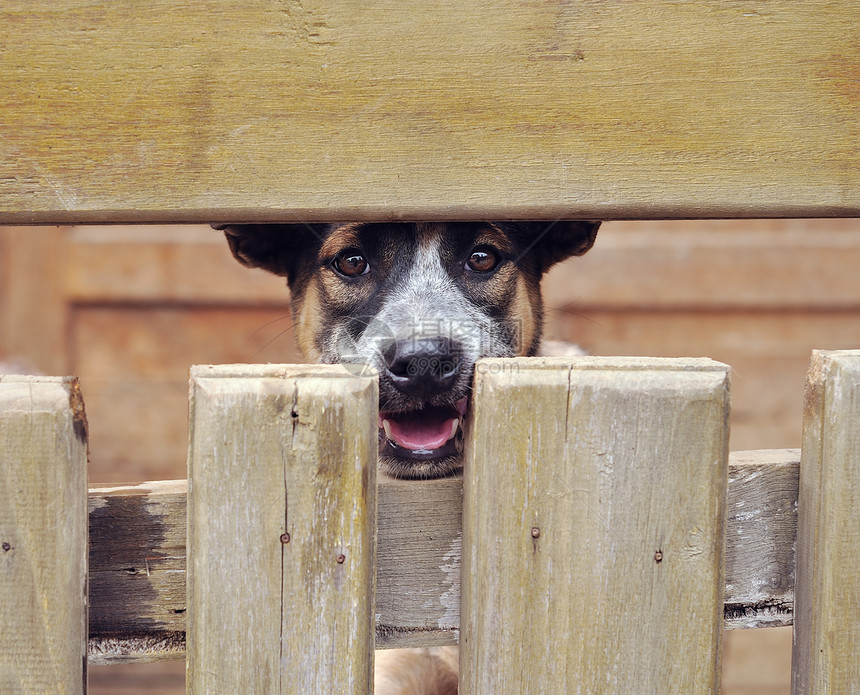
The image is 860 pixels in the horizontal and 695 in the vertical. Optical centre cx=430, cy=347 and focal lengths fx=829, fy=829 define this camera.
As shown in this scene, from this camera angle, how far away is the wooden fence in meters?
1.06

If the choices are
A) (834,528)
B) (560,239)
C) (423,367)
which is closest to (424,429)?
(423,367)

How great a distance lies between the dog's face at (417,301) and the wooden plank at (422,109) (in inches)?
38.7

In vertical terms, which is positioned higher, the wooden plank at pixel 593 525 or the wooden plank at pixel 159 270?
the wooden plank at pixel 159 270

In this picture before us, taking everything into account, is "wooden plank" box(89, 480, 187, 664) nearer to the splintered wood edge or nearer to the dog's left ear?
the splintered wood edge

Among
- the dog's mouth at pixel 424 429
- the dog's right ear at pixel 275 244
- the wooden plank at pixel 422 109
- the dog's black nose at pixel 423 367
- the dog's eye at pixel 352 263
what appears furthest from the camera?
the dog's right ear at pixel 275 244

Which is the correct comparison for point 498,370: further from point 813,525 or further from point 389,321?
point 389,321

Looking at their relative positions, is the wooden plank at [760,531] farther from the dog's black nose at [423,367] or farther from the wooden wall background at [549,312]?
the wooden wall background at [549,312]

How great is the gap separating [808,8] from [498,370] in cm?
69

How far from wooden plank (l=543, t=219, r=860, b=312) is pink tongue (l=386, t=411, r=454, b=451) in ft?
6.52

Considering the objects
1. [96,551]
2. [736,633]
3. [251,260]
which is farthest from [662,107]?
[736,633]

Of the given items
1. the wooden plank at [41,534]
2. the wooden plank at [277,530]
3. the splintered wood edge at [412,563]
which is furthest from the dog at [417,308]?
the wooden plank at [41,534]

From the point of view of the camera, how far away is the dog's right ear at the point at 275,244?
9.52 ft

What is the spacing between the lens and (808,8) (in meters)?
1.18

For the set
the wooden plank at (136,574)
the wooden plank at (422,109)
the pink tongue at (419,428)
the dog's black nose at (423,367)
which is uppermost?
the wooden plank at (422,109)
